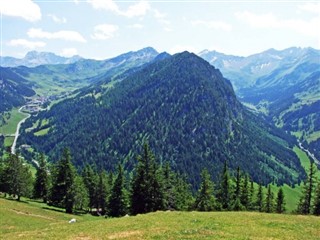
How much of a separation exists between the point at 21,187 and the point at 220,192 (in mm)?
55761

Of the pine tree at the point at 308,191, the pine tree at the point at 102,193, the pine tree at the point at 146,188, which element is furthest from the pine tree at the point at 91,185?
the pine tree at the point at 308,191

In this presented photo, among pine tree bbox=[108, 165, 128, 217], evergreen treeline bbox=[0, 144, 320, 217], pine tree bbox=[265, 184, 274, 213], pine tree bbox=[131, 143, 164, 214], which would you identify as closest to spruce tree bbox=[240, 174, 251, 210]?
evergreen treeline bbox=[0, 144, 320, 217]

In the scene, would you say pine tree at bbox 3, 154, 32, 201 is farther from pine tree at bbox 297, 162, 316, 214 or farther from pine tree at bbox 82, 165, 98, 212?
pine tree at bbox 297, 162, 316, 214

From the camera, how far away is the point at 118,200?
104 m

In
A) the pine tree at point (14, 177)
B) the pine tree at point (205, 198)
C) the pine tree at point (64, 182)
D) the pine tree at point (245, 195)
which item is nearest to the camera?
the pine tree at point (205, 198)

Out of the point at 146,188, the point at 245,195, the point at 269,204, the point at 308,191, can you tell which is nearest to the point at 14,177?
the point at 146,188

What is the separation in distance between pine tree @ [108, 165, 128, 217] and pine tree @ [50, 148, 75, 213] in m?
11.2

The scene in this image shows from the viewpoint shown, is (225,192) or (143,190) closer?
(143,190)

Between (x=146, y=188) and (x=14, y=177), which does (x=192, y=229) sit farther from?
(x=14, y=177)

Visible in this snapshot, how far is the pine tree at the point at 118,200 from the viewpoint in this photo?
103312 mm

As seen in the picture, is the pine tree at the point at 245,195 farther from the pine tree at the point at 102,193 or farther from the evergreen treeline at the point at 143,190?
the pine tree at the point at 102,193

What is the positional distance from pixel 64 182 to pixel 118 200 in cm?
1596

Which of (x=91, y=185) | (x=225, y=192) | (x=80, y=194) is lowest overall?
(x=80, y=194)

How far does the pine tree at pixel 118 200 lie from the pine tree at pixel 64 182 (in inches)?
440
